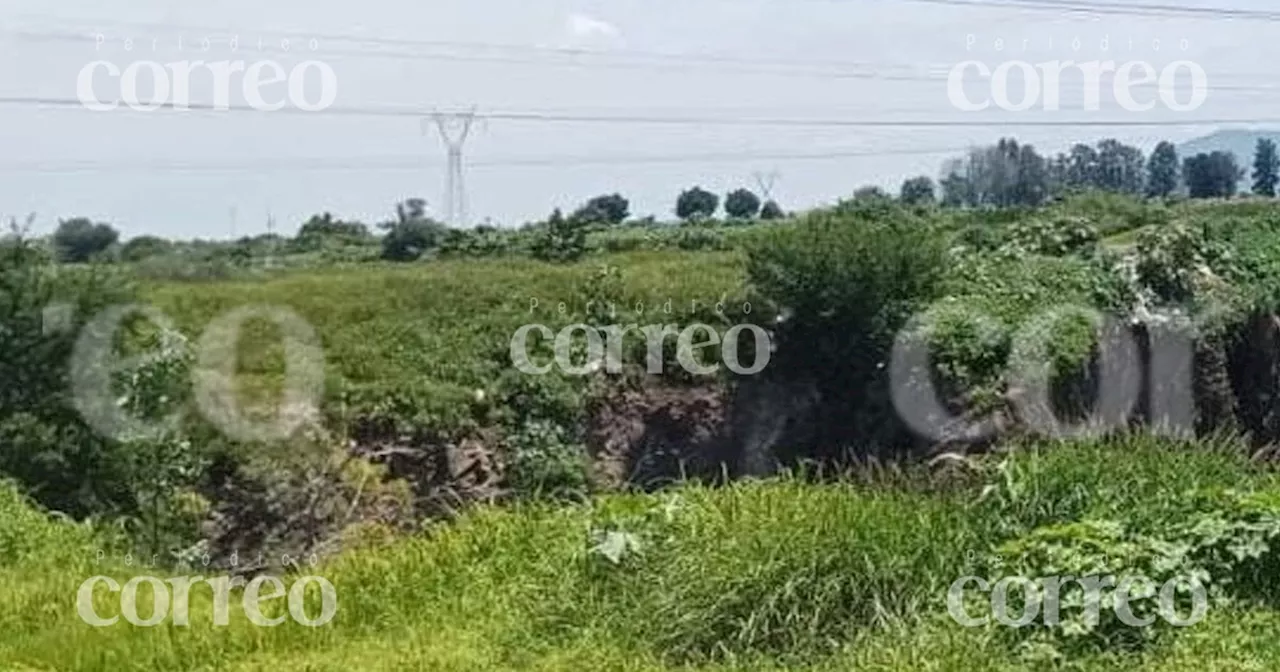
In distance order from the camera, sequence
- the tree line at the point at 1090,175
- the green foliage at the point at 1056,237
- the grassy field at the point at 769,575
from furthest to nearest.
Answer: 1. the tree line at the point at 1090,175
2. the green foliage at the point at 1056,237
3. the grassy field at the point at 769,575

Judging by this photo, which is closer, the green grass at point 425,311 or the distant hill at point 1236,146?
the green grass at point 425,311

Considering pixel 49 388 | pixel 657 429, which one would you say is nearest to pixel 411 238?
pixel 657 429

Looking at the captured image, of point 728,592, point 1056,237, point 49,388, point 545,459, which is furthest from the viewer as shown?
point 1056,237

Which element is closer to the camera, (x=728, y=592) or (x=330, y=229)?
(x=728, y=592)

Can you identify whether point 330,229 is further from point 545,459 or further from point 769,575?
point 769,575

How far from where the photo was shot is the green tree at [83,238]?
19305 mm

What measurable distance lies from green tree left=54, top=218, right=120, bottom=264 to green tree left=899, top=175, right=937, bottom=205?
12.0 meters

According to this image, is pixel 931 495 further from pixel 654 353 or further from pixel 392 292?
pixel 392 292

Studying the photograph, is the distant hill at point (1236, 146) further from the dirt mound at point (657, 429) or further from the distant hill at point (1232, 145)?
the dirt mound at point (657, 429)

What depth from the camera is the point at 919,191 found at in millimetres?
30250

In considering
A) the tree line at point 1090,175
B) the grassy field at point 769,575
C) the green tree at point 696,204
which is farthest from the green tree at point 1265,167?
the grassy field at point 769,575

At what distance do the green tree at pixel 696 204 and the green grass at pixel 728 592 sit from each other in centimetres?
2482

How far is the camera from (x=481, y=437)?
59.4ft

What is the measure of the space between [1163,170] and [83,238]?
2151 cm
